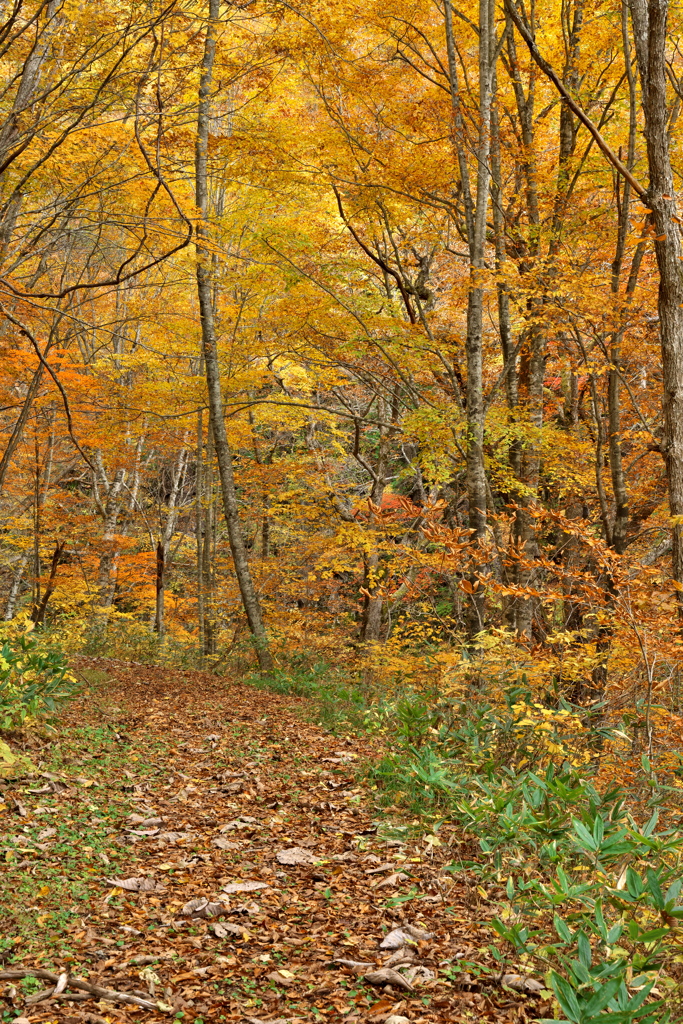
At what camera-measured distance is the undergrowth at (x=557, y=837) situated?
2.48 meters

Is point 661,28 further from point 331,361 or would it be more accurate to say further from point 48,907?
point 331,361

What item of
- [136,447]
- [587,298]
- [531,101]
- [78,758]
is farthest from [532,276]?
[136,447]

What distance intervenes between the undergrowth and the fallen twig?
4.57ft

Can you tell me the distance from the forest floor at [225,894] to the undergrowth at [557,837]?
199 millimetres

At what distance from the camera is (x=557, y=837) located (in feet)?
11.5

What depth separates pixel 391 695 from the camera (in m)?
8.23

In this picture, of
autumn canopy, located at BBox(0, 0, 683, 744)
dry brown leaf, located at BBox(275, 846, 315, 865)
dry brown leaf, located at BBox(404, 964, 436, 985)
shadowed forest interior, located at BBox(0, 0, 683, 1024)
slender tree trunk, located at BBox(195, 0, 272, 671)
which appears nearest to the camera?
dry brown leaf, located at BBox(404, 964, 436, 985)

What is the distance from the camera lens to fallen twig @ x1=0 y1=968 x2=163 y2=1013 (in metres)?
2.83

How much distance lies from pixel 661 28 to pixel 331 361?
22.7ft

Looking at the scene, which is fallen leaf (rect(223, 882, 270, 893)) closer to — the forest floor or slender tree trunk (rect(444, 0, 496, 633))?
the forest floor

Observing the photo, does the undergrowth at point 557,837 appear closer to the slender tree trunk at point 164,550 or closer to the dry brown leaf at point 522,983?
the dry brown leaf at point 522,983

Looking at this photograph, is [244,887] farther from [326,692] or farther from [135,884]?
[326,692]

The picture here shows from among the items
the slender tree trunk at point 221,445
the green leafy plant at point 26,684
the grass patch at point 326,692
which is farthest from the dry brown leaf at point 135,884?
the slender tree trunk at point 221,445

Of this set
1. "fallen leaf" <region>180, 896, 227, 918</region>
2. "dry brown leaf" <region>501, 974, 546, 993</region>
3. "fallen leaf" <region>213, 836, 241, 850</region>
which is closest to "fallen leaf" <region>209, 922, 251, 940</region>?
"fallen leaf" <region>180, 896, 227, 918</region>
